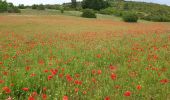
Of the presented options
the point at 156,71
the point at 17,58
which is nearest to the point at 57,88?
the point at 156,71

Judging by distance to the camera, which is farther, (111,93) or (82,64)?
(82,64)

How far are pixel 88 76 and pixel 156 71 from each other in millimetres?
2020

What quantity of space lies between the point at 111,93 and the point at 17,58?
5672 mm

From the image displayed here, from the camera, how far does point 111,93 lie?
6887 mm

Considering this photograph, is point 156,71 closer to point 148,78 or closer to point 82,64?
point 148,78

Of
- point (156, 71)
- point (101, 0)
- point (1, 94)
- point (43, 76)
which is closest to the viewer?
point (1, 94)

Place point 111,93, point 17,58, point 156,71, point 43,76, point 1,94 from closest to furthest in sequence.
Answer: point 1,94, point 111,93, point 43,76, point 156,71, point 17,58

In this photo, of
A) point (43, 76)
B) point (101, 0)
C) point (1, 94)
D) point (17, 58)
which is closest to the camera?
point (1, 94)

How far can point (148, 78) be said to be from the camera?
842 cm

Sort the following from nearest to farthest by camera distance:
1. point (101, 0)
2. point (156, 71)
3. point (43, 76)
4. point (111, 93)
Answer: point (111, 93) → point (43, 76) → point (156, 71) → point (101, 0)

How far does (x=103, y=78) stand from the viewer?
8.27 metres

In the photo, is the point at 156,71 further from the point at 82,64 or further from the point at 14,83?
the point at 14,83

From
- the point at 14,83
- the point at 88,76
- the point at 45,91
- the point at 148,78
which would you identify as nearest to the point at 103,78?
the point at 88,76

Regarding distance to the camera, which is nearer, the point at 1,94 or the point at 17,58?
the point at 1,94
